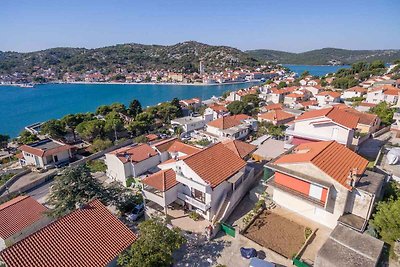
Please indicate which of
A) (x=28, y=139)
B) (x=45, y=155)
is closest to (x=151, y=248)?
(x=45, y=155)

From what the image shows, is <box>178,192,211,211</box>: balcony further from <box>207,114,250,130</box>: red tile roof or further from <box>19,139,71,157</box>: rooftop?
<box>19,139,71,157</box>: rooftop

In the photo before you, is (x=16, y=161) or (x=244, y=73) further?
(x=244, y=73)

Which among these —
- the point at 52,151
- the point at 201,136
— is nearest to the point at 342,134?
the point at 201,136

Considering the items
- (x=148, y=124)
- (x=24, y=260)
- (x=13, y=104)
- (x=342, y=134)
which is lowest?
(x=13, y=104)

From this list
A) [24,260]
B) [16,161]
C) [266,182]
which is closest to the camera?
[24,260]

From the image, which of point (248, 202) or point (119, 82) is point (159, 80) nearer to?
point (119, 82)

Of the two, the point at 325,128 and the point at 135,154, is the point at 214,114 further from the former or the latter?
→ the point at 325,128
